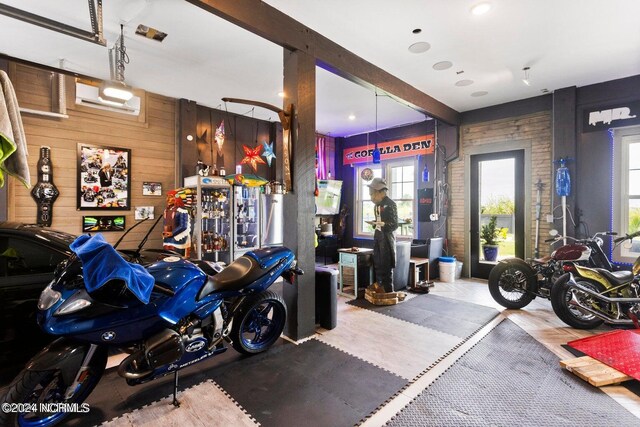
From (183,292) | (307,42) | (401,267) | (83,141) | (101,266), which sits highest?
(307,42)

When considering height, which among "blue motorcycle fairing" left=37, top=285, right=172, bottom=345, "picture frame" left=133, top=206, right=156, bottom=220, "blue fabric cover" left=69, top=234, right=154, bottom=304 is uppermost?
"picture frame" left=133, top=206, right=156, bottom=220

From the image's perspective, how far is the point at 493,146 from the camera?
6.11m

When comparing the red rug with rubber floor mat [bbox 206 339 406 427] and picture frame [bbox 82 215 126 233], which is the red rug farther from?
picture frame [bbox 82 215 126 233]

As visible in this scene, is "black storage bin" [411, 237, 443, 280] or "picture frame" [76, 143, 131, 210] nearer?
"picture frame" [76, 143, 131, 210]

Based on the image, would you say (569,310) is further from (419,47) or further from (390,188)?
(390,188)

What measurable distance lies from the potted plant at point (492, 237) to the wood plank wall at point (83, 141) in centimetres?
608

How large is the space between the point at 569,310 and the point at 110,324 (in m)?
4.58

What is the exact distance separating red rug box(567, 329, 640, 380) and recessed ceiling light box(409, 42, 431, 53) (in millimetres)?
3647

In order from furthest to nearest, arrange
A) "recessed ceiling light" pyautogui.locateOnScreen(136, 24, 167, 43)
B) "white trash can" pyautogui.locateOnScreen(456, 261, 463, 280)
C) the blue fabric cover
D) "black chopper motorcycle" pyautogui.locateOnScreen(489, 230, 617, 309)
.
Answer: "white trash can" pyautogui.locateOnScreen(456, 261, 463, 280), "black chopper motorcycle" pyautogui.locateOnScreen(489, 230, 617, 309), "recessed ceiling light" pyautogui.locateOnScreen(136, 24, 167, 43), the blue fabric cover

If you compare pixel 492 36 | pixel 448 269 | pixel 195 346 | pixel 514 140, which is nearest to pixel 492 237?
pixel 448 269

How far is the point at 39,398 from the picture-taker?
6.32ft

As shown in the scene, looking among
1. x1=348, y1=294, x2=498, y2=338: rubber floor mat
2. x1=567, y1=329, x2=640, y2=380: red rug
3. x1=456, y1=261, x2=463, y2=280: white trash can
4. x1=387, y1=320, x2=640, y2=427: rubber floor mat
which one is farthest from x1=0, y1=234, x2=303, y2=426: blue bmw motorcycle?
x1=456, y1=261, x2=463, y2=280: white trash can

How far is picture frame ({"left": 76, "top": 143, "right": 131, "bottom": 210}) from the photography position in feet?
16.0

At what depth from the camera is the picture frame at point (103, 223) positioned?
4906mm
